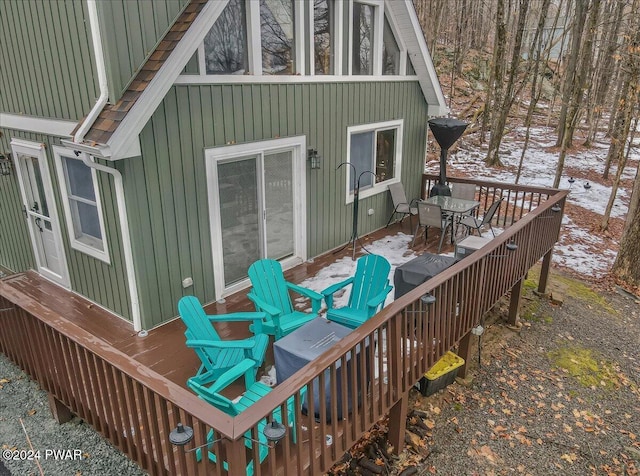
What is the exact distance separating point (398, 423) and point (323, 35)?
5.17 meters

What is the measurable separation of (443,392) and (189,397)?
3.33 metres

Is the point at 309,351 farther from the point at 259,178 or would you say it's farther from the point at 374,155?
the point at 374,155

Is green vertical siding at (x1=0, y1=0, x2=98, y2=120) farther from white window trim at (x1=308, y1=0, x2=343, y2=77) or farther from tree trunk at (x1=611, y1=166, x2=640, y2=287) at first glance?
tree trunk at (x1=611, y1=166, x2=640, y2=287)

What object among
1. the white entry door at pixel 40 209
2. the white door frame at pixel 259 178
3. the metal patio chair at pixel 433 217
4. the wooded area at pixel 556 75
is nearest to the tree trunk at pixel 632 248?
the wooded area at pixel 556 75

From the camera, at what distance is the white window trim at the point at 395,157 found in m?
7.47

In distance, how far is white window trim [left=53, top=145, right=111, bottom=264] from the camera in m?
4.85

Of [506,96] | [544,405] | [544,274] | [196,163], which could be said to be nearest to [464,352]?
[544,405]

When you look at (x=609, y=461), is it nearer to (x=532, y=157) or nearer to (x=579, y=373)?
(x=579, y=373)

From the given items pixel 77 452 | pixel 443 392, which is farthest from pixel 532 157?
pixel 77 452

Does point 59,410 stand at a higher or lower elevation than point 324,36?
lower

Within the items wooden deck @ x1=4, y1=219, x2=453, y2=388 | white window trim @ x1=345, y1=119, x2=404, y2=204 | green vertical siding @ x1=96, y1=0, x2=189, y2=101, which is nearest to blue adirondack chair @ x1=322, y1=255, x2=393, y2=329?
wooden deck @ x1=4, y1=219, x2=453, y2=388

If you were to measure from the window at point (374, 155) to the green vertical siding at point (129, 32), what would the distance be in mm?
3466

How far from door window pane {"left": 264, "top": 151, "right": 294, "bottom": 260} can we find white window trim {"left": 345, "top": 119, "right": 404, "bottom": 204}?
143cm

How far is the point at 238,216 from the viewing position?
5.74 metres
